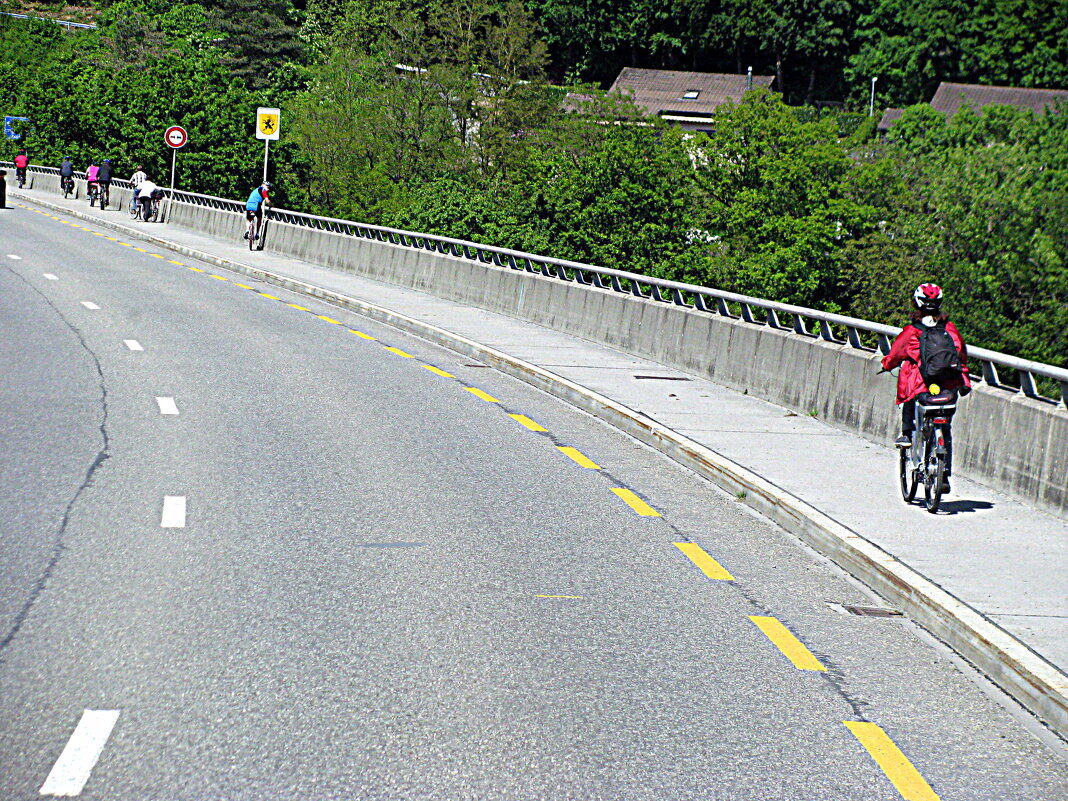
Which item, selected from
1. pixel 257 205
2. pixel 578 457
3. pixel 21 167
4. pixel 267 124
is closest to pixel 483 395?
pixel 578 457

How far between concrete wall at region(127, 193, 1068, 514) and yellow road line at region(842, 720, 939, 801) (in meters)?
4.83

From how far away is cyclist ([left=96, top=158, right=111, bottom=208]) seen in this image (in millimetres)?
53375

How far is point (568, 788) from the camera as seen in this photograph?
5.30m

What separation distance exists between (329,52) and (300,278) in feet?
307

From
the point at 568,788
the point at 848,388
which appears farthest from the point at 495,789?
the point at 848,388

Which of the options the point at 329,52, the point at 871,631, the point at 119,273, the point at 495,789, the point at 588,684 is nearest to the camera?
the point at 495,789

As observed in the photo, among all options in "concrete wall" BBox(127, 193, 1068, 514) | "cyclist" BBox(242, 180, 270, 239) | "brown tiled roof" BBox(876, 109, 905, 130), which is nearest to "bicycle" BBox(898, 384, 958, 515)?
"concrete wall" BBox(127, 193, 1068, 514)

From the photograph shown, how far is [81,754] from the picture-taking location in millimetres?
5395

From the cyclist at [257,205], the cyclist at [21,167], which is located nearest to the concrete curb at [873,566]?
the cyclist at [257,205]

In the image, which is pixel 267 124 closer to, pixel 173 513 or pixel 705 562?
pixel 173 513

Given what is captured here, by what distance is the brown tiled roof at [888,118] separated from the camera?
10588 cm

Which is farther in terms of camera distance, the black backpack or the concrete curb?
the black backpack

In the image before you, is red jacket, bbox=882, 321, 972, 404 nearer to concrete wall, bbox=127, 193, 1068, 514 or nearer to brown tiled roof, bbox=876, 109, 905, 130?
concrete wall, bbox=127, 193, 1068, 514

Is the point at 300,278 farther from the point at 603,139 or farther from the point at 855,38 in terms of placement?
the point at 855,38
